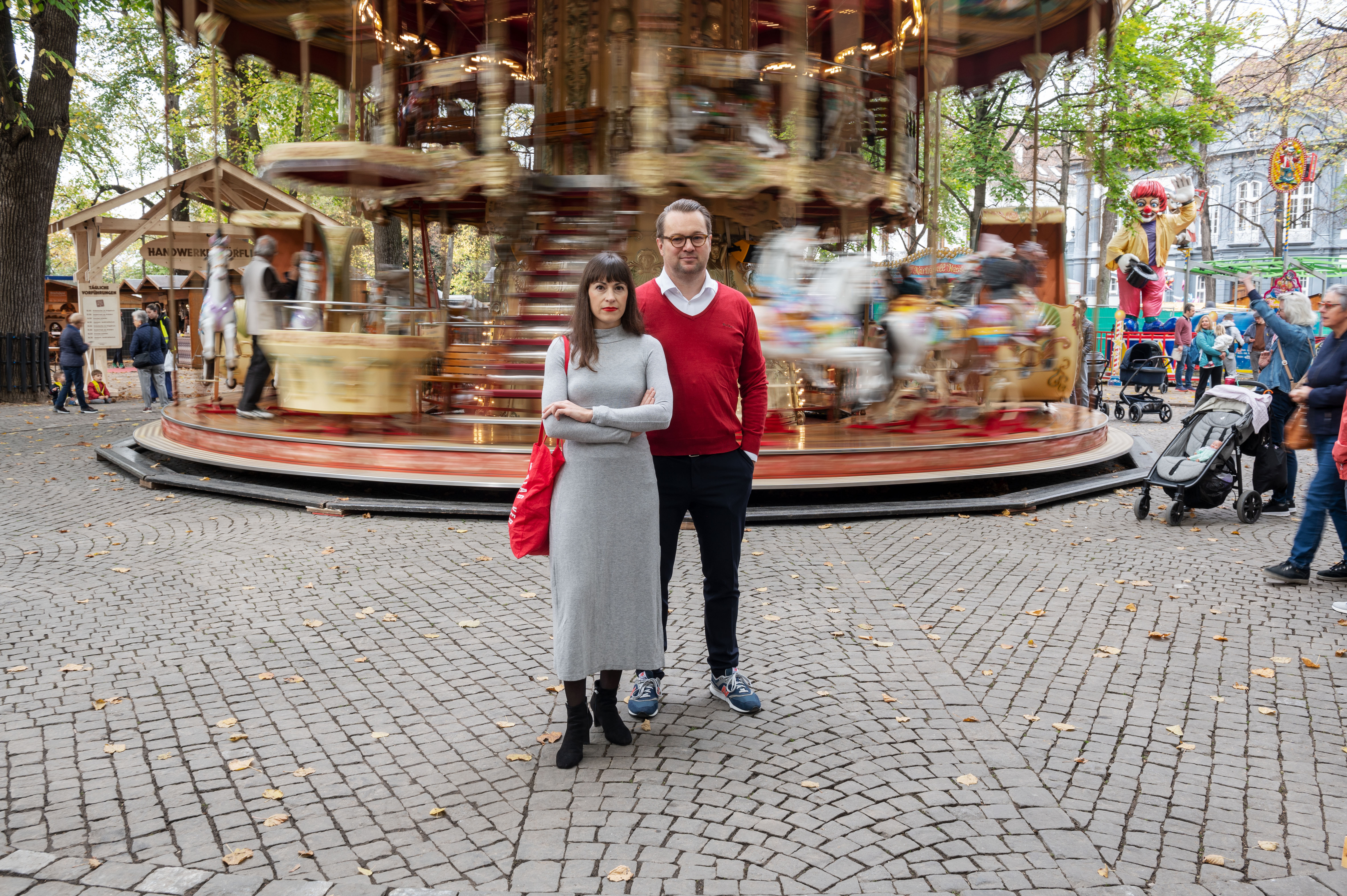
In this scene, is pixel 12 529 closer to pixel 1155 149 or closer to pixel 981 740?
pixel 981 740

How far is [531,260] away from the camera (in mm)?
11492

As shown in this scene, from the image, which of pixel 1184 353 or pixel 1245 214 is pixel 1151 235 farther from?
pixel 1245 214

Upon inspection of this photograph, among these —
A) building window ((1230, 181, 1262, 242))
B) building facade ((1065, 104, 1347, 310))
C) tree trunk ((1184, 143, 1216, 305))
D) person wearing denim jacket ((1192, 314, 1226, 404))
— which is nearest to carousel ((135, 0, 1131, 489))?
person wearing denim jacket ((1192, 314, 1226, 404))

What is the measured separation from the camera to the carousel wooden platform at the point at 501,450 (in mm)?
9172

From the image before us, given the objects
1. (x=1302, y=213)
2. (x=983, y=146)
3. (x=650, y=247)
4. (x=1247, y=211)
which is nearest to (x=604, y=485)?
(x=650, y=247)

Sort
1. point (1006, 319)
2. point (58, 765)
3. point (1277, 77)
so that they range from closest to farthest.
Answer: point (58, 765)
point (1006, 319)
point (1277, 77)

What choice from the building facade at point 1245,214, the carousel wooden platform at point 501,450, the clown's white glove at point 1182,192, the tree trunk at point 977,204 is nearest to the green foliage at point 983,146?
the tree trunk at point 977,204

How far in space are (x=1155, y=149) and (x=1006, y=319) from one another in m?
18.7

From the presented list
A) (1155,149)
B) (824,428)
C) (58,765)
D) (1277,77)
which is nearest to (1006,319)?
(824,428)

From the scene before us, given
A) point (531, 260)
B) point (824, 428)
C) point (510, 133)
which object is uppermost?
point (510, 133)

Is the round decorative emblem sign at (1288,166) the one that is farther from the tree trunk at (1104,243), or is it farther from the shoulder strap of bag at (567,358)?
the shoulder strap of bag at (567,358)

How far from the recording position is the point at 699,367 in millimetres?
4133

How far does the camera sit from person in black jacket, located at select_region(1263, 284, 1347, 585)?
6738mm

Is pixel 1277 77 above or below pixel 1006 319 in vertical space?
above
